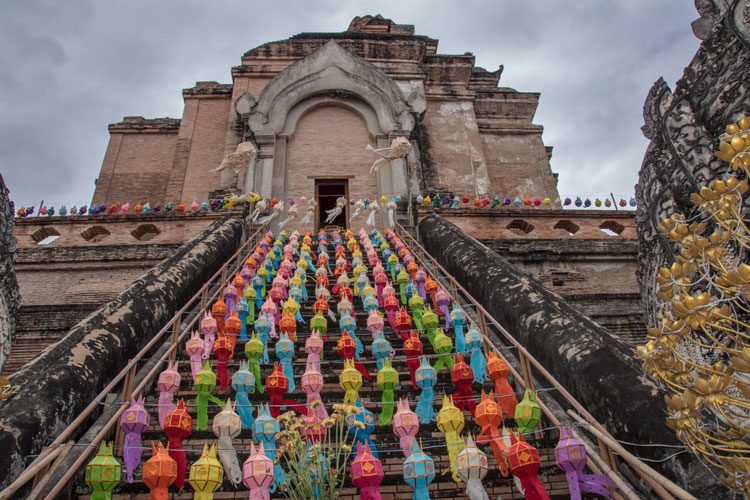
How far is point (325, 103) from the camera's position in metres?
13.9

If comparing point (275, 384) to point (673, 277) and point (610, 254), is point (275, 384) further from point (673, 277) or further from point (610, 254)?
point (610, 254)

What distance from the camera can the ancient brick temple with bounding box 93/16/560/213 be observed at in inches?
520

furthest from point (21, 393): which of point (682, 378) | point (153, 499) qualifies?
point (682, 378)

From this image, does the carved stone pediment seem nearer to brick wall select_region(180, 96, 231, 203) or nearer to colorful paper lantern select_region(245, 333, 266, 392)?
brick wall select_region(180, 96, 231, 203)

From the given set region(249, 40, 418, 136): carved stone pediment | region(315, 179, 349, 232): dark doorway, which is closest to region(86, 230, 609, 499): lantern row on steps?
region(315, 179, 349, 232): dark doorway

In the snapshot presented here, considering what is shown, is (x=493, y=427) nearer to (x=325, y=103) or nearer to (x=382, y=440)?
(x=382, y=440)

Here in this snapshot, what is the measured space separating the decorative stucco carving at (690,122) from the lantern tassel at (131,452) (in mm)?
4009

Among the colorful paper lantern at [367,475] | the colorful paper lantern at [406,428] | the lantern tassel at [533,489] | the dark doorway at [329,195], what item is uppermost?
the dark doorway at [329,195]

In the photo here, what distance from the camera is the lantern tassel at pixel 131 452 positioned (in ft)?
11.5

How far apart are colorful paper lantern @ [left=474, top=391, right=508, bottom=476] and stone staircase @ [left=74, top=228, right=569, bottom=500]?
35 cm

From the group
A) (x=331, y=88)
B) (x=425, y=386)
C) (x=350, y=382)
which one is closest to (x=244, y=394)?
(x=350, y=382)

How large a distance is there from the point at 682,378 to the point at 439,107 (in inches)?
557

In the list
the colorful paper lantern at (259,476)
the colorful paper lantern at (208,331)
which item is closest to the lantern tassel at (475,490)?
the colorful paper lantern at (259,476)

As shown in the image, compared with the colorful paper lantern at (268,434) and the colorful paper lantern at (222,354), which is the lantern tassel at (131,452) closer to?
the colorful paper lantern at (268,434)
